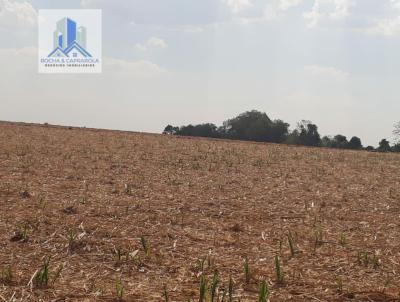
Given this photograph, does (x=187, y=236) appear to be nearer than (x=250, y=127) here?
Yes

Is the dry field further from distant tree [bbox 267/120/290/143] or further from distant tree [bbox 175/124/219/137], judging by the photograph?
distant tree [bbox 267/120/290/143]

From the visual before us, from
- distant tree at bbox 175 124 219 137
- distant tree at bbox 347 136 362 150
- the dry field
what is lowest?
the dry field

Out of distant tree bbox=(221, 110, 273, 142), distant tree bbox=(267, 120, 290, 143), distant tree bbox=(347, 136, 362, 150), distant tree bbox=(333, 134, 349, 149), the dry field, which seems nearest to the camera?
the dry field

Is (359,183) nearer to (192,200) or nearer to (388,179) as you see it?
(388,179)

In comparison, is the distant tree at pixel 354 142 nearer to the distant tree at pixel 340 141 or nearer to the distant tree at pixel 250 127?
the distant tree at pixel 340 141

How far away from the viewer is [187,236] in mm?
6406

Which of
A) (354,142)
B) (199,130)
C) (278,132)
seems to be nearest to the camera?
(354,142)

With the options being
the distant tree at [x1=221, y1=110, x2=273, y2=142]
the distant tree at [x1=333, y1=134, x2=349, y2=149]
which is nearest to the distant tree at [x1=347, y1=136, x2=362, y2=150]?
the distant tree at [x1=333, y1=134, x2=349, y2=149]

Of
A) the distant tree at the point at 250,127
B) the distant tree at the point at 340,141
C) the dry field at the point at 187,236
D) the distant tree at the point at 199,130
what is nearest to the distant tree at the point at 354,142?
the distant tree at the point at 340,141

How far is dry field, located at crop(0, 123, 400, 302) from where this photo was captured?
4.57 meters

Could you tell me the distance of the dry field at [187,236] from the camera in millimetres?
4566

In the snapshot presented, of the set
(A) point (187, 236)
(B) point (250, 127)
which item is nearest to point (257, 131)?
(B) point (250, 127)

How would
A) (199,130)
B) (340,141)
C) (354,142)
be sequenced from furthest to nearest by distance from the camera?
(199,130)
(340,141)
(354,142)

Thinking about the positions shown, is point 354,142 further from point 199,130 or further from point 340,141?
point 199,130
